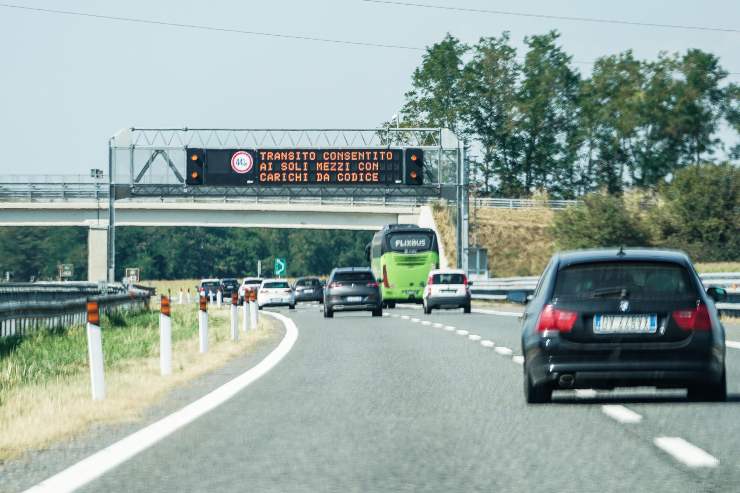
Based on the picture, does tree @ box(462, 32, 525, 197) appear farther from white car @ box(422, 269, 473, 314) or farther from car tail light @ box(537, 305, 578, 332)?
car tail light @ box(537, 305, 578, 332)

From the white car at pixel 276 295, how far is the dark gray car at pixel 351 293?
1401 centimetres

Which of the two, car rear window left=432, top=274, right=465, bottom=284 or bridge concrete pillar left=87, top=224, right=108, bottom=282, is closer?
car rear window left=432, top=274, right=465, bottom=284

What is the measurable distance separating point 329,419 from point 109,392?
11.5 feet

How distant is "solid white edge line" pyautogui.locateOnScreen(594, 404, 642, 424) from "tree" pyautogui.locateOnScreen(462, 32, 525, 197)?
102m

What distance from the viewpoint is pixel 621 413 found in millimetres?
11789

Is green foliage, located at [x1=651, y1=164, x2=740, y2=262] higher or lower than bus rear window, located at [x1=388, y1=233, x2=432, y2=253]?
higher

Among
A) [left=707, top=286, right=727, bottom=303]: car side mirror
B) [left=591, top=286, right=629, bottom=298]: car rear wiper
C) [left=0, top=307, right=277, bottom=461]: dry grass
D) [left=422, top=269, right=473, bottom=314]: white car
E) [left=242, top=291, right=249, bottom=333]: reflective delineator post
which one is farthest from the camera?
[left=422, top=269, right=473, bottom=314]: white car

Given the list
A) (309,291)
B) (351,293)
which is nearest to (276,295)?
(351,293)

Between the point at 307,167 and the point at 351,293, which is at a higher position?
the point at 307,167

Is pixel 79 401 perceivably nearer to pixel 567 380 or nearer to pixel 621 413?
pixel 567 380

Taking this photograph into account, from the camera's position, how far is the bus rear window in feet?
191

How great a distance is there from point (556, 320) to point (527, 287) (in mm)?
38514

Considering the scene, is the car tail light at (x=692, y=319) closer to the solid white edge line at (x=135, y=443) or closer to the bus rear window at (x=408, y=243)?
the solid white edge line at (x=135, y=443)

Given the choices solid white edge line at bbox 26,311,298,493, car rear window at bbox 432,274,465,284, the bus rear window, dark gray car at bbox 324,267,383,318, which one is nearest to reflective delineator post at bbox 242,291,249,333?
dark gray car at bbox 324,267,383,318
